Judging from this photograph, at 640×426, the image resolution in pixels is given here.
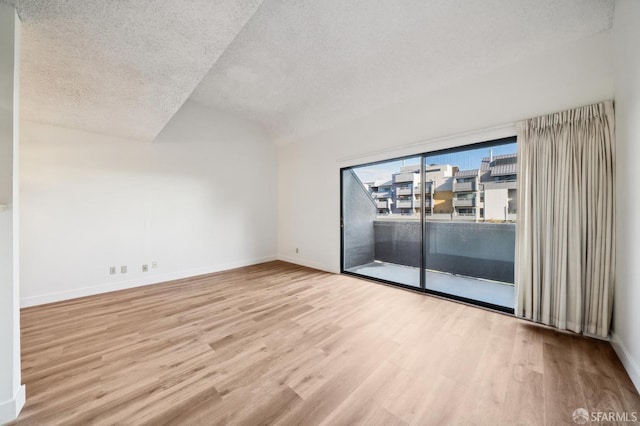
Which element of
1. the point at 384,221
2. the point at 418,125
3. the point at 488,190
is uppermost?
the point at 418,125

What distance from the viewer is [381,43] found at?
259 cm

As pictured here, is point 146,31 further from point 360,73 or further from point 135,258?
point 135,258

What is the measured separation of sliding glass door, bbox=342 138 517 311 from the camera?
276cm

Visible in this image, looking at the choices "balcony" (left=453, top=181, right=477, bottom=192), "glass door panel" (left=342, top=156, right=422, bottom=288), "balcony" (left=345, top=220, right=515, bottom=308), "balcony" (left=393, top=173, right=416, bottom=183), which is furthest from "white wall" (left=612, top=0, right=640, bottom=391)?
"balcony" (left=393, top=173, right=416, bottom=183)

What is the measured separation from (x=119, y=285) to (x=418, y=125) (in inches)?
205

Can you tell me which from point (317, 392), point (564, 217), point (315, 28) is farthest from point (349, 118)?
point (317, 392)

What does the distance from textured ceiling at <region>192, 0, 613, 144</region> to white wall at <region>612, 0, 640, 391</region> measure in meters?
0.50

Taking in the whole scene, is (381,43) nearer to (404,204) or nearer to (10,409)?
(404,204)

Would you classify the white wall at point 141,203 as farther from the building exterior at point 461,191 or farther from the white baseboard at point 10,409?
the building exterior at point 461,191

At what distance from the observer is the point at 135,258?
3.67 metres

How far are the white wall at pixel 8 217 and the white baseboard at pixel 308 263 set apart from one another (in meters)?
3.74

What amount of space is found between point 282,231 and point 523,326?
4.50 m

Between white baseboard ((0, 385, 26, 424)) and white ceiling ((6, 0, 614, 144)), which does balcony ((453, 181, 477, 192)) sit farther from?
white baseboard ((0, 385, 26, 424))

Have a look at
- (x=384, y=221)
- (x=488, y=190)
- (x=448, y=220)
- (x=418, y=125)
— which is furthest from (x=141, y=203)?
(x=488, y=190)
